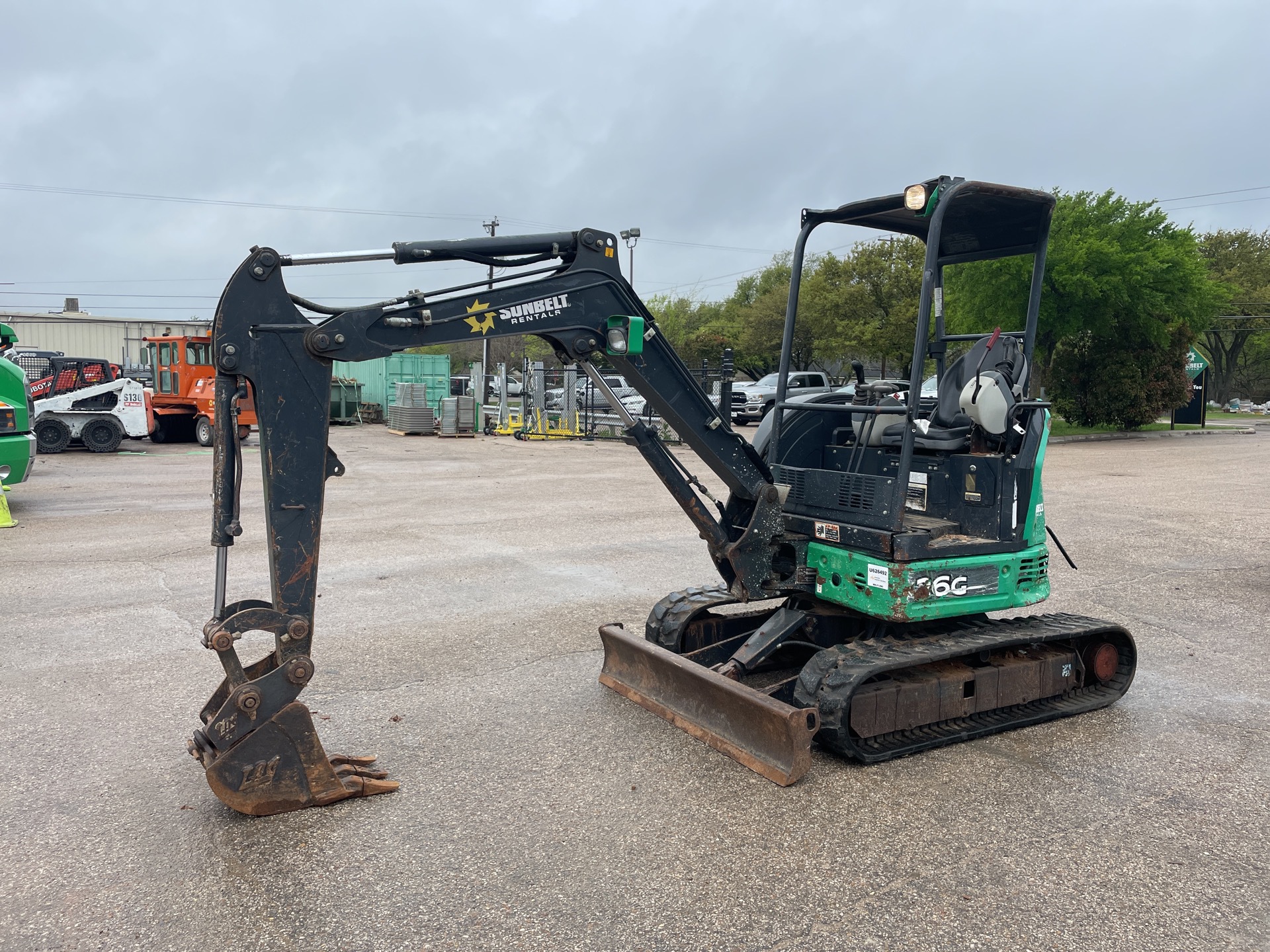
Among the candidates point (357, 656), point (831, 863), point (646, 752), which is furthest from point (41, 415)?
point (831, 863)

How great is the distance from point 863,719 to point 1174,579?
6.22m

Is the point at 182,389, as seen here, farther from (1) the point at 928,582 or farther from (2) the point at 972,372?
(1) the point at 928,582

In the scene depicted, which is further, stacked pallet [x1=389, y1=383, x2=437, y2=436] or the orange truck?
stacked pallet [x1=389, y1=383, x2=437, y2=436]

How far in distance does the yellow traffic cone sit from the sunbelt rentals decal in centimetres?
1021

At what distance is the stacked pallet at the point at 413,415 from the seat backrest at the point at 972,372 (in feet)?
83.5

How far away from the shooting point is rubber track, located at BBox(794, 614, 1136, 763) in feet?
16.4

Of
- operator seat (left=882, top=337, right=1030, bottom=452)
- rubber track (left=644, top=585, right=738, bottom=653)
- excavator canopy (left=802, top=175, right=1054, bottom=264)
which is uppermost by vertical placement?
excavator canopy (left=802, top=175, right=1054, bottom=264)

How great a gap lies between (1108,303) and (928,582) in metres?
27.2

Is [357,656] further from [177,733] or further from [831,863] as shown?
[831,863]

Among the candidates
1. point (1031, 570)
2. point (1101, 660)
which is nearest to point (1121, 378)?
point (1101, 660)

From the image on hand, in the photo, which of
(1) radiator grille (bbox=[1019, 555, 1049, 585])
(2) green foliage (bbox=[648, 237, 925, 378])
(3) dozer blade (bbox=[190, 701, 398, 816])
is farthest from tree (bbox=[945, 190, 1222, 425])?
(3) dozer blade (bbox=[190, 701, 398, 816])

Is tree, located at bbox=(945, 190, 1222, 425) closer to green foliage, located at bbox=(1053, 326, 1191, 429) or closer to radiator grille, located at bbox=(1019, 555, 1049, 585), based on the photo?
green foliage, located at bbox=(1053, 326, 1191, 429)

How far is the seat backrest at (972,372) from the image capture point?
235 inches

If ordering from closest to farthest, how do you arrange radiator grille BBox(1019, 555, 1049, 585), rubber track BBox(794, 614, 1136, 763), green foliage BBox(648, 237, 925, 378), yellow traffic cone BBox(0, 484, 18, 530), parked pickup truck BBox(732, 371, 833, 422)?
rubber track BBox(794, 614, 1136, 763) < radiator grille BBox(1019, 555, 1049, 585) < yellow traffic cone BBox(0, 484, 18, 530) < parked pickup truck BBox(732, 371, 833, 422) < green foliage BBox(648, 237, 925, 378)
